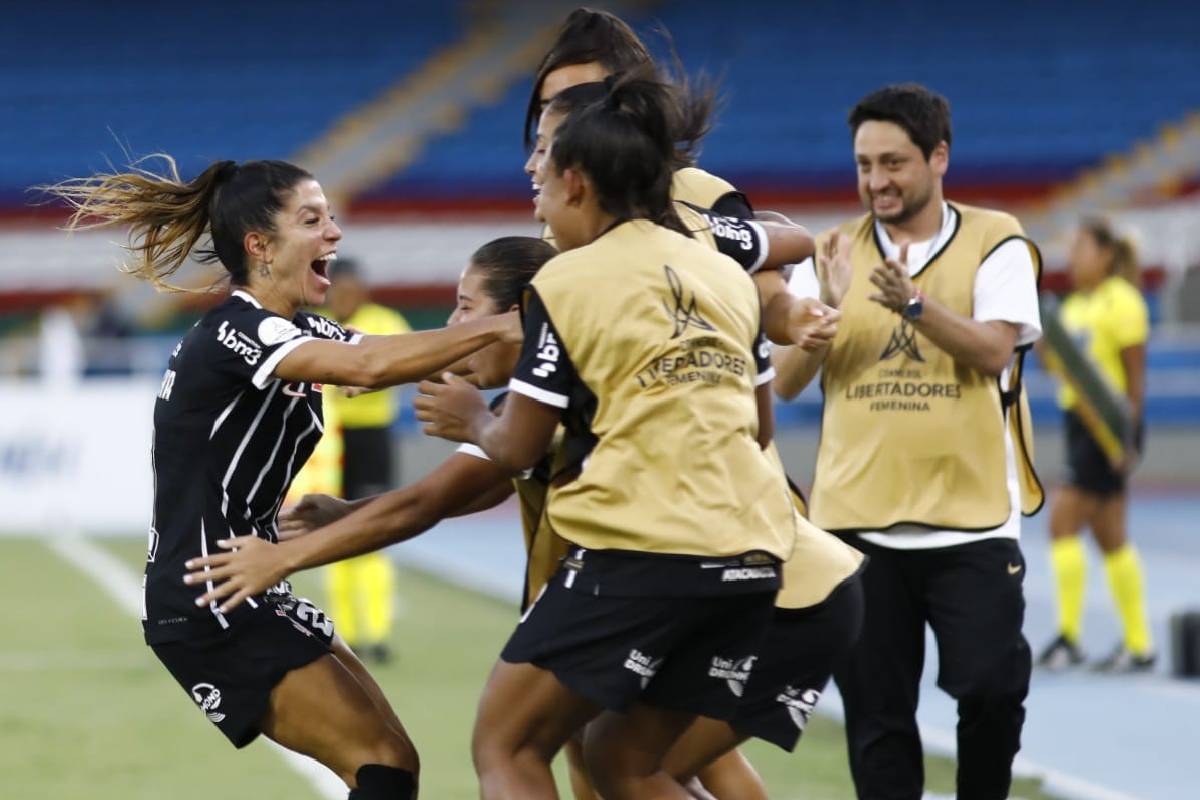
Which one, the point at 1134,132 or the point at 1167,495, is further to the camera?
the point at 1134,132

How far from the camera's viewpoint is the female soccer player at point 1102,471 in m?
9.81

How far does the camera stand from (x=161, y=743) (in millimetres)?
7953

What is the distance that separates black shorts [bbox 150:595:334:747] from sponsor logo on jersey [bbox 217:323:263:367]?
1.88ft

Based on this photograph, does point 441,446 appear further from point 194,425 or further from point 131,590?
point 194,425

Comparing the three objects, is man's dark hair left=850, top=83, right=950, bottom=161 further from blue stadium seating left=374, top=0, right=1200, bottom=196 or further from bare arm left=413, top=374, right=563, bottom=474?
blue stadium seating left=374, top=0, right=1200, bottom=196

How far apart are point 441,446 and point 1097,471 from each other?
1143cm

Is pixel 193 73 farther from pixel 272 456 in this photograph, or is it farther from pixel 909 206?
pixel 272 456

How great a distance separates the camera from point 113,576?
14.3 meters

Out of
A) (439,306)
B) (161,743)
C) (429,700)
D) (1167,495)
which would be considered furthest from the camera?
(439,306)

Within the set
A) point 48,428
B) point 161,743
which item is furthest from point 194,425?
point 48,428

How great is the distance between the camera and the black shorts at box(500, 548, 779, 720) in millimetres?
3795

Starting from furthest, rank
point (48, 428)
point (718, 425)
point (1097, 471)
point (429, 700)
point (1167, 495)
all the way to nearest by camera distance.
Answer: point (1167, 495) < point (48, 428) < point (1097, 471) < point (429, 700) < point (718, 425)

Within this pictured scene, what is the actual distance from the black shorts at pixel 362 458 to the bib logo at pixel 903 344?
5.77 meters

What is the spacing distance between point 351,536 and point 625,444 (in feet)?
2.49
